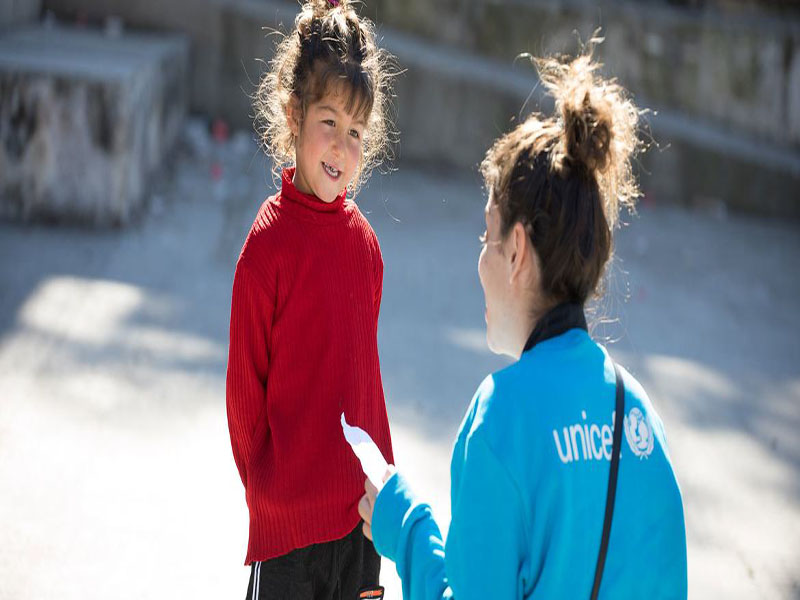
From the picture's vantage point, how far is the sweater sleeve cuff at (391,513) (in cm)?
147

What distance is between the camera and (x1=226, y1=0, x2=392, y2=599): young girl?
1.93 m

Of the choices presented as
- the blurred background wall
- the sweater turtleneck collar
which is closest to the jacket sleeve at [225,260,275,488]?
the sweater turtleneck collar

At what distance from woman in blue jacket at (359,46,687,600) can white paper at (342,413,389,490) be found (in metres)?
0.04

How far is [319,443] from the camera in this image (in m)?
1.94

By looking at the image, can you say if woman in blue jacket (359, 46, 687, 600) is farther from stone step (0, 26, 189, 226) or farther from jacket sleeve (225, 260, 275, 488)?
stone step (0, 26, 189, 226)

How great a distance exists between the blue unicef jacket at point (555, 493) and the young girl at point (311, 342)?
0.57 m

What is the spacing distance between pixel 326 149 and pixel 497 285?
0.69 meters

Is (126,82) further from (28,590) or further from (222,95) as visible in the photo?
(28,590)

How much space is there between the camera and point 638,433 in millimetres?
1372

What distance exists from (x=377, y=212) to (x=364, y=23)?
470cm

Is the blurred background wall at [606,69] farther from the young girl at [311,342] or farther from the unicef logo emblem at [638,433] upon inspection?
the unicef logo emblem at [638,433]

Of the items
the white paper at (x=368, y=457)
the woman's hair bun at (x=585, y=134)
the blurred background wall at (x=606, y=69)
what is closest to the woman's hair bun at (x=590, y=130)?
the woman's hair bun at (x=585, y=134)

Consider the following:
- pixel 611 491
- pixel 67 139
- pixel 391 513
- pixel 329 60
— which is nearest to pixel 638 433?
pixel 611 491

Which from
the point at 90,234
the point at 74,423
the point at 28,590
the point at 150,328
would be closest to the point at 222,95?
the point at 90,234
